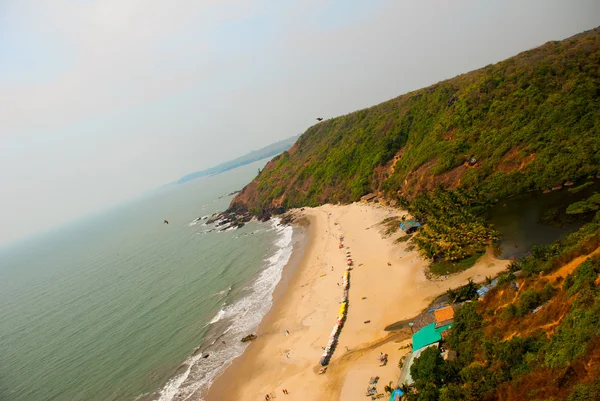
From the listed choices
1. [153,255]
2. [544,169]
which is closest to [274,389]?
[544,169]

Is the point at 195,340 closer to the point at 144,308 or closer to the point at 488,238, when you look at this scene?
the point at 144,308

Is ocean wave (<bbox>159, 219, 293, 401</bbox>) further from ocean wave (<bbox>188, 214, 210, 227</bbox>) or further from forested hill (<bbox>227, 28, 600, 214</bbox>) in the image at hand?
ocean wave (<bbox>188, 214, 210, 227</bbox>)

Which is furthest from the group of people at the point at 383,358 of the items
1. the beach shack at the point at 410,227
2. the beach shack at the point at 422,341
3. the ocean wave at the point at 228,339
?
the beach shack at the point at 410,227

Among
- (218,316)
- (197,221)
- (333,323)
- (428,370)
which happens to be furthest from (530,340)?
(197,221)

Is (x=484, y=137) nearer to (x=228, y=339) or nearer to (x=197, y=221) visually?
(x=228, y=339)

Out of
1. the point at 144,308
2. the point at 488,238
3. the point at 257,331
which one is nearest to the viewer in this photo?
the point at 488,238
